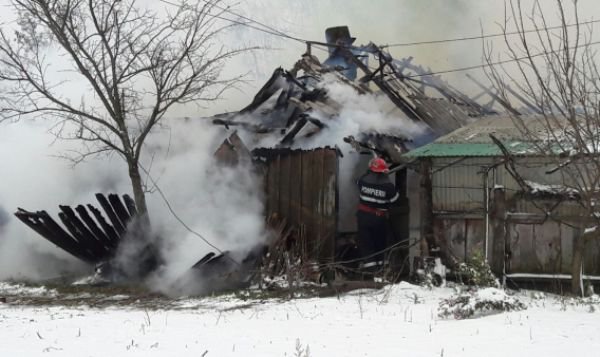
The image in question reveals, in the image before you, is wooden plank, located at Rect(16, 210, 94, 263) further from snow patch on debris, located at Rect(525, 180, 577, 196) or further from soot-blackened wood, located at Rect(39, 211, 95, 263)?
snow patch on debris, located at Rect(525, 180, 577, 196)

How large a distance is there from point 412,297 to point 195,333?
11.6ft

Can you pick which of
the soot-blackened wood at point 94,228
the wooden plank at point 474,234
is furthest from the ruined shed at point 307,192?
the soot-blackened wood at point 94,228

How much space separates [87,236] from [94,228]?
201mm

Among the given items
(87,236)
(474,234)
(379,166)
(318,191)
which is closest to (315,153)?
(318,191)

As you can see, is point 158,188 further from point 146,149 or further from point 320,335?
point 320,335

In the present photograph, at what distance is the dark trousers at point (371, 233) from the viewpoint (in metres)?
11.5

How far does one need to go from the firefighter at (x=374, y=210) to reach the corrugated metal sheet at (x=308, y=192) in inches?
21.2

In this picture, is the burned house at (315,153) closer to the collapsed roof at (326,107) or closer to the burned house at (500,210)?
the collapsed roof at (326,107)

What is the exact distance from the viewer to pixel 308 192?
12047mm

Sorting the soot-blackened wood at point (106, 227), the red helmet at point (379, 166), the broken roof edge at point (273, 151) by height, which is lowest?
the soot-blackened wood at point (106, 227)

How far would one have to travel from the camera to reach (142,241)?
41.5 feet

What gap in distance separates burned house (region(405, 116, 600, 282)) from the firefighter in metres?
0.59

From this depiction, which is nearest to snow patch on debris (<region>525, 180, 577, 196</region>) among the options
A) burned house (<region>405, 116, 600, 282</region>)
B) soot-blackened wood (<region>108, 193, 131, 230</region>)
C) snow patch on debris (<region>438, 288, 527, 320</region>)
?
burned house (<region>405, 116, 600, 282</region>)

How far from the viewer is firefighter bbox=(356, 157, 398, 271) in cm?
1138
